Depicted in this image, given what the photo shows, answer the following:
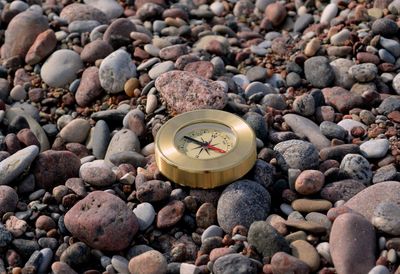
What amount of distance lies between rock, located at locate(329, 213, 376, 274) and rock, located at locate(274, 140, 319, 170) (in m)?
0.48

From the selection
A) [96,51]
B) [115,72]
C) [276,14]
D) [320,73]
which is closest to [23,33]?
[96,51]

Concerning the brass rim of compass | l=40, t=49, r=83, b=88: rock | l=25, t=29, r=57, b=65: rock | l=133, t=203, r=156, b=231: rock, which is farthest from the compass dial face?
l=25, t=29, r=57, b=65: rock

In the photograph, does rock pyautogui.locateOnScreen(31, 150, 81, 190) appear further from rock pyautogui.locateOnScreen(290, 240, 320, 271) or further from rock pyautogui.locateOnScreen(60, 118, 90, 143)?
rock pyautogui.locateOnScreen(290, 240, 320, 271)

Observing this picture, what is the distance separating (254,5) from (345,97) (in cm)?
166

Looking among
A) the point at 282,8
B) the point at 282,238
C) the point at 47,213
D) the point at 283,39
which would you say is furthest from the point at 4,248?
the point at 282,8

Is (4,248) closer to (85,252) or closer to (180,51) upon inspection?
(85,252)

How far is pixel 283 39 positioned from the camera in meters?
5.18

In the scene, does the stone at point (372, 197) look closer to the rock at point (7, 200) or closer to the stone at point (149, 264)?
the stone at point (149, 264)

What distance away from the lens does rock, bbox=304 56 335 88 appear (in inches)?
181

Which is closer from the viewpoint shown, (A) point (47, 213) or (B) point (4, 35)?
(A) point (47, 213)

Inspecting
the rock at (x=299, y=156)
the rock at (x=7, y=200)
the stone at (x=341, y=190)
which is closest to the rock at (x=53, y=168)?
the rock at (x=7, y=200)

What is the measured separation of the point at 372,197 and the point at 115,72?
1.81 metres

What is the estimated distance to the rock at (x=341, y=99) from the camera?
14.4 feet

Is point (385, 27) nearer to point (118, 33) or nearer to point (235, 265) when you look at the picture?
point (118, 33)
